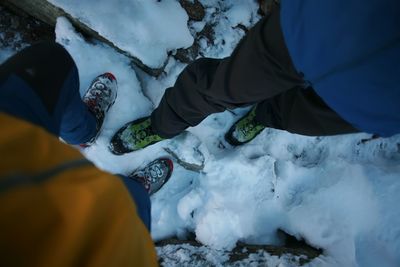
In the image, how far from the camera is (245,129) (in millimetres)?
2057

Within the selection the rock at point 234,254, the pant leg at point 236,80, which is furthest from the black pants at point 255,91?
the rock at point 234,254

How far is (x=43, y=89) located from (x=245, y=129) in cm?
129

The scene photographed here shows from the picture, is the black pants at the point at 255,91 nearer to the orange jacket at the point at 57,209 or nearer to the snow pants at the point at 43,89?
the snow pants at the point at 43,89

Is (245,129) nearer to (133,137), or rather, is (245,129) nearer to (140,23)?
(133,137)

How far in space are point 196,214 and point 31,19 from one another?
1574 mm

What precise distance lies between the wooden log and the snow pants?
2.46 ft

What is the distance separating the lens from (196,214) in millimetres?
2000

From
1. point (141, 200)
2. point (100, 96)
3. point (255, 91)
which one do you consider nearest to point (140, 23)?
point (100, 96)

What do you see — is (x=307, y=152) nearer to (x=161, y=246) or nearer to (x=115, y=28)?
(x=161, y=246)

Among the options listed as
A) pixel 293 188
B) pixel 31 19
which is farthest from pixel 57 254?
pixel 31 19

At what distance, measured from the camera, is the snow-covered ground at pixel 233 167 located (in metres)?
1.85

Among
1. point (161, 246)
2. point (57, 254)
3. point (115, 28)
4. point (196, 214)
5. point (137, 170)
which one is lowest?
point (161, 246)

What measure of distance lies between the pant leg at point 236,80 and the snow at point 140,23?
495mm

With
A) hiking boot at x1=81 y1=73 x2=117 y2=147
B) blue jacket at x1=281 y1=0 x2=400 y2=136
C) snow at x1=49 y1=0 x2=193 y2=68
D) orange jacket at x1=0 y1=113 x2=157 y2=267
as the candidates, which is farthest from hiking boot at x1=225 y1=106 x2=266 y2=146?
orange jacket at x1=0 y1=113 x2=157 y2=267
